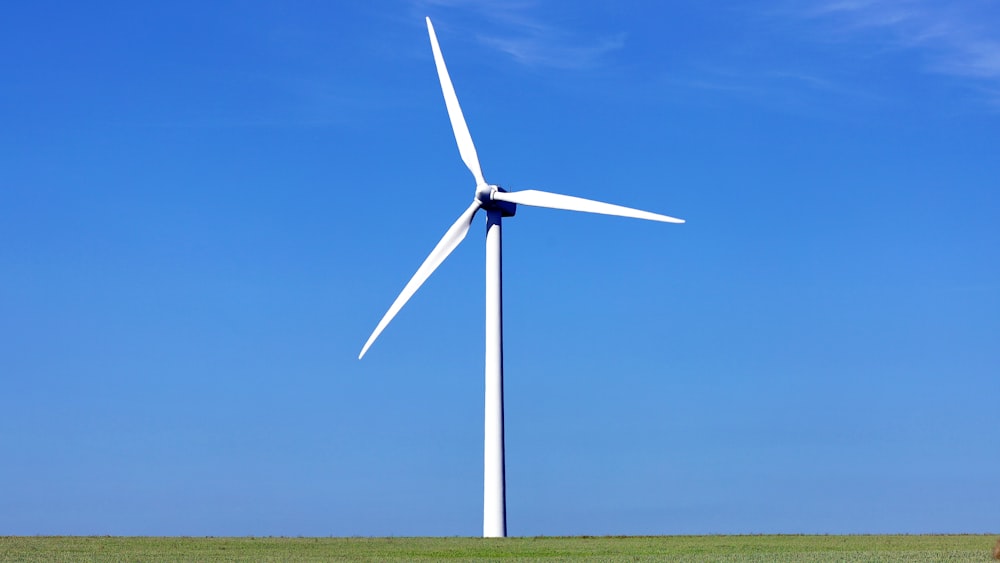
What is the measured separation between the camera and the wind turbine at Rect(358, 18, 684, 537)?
205 feet

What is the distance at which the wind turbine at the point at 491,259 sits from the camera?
6241 centimetres

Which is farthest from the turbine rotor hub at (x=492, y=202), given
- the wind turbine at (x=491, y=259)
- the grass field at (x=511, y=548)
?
the grass field at (x=511, y=548)

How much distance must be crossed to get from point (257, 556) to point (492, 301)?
19321mm

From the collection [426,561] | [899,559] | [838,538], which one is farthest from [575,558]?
[838,538]

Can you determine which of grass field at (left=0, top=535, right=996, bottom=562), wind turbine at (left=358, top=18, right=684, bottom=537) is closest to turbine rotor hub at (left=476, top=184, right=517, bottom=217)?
wind turbine at (left=358, top=18, right=684, bottom=537)

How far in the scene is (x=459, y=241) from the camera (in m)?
67.1

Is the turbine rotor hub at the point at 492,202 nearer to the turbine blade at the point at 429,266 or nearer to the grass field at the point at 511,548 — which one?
the turbine blade at the point at 429,266

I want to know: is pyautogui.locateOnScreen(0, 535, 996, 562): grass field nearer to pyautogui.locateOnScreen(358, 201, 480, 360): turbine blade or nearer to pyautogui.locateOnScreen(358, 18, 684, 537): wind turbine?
pyautogui.locateOnScreen(358, 18, 684, 537): wind turbine

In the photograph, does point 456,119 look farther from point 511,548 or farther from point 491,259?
point 511,548

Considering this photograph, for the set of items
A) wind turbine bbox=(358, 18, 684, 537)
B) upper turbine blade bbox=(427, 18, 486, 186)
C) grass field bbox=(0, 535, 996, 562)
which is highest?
upper turbine blade bbox=(427, 18, 486, 186)

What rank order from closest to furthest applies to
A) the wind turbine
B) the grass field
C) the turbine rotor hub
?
the grass field → the wind turbine → the turbine rotor hub

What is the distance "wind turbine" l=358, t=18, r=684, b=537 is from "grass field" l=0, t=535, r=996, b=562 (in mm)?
2847

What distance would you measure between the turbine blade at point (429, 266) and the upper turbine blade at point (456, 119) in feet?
9.55

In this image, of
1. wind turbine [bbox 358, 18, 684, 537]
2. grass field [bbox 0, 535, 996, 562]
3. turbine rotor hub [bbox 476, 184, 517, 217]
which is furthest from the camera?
turbine rotor hub [bbox 476, 184, 517, 217]
